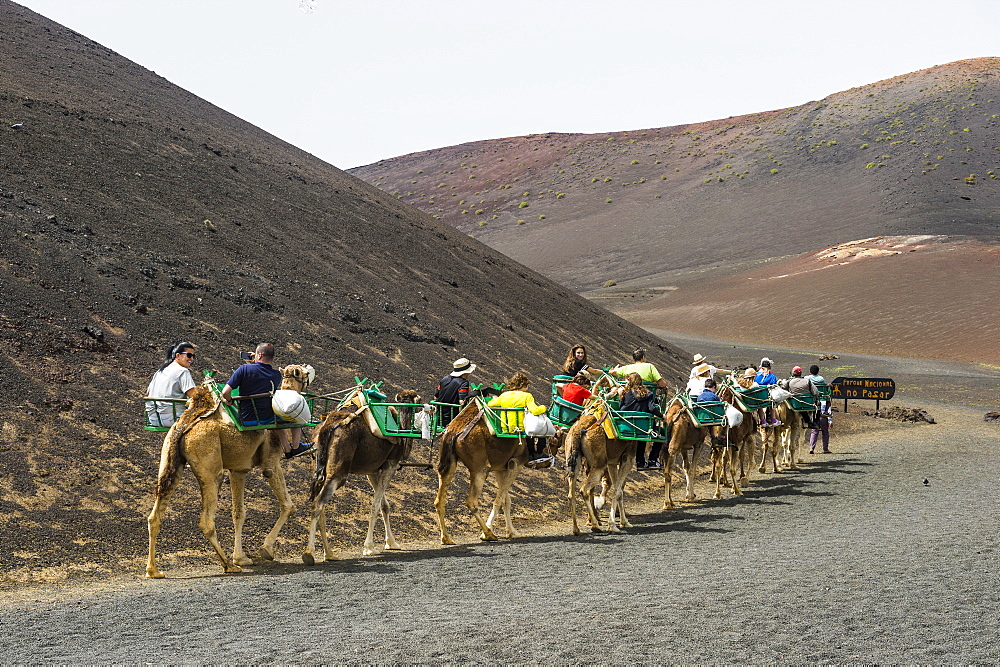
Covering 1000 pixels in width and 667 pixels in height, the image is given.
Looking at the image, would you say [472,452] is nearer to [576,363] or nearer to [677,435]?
[576,363]

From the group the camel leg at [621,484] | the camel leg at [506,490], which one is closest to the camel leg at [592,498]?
the camel leg at [621,484]

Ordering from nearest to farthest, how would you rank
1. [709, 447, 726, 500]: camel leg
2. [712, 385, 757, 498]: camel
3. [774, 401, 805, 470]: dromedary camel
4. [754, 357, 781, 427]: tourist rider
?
1. [709, 447, 726, 500]: camel leg
2. [712, 385, 757, 498]: camel
3. [754, 357, 781, 427]: tourist rider
4. [774, 401, 805, 470]: dromedary camel

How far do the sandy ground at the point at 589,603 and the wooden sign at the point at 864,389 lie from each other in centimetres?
2323

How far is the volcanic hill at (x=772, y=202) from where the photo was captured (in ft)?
275

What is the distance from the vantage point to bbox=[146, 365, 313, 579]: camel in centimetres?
1184

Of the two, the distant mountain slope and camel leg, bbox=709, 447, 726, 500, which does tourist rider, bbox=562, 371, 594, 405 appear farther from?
the distant mountain slope

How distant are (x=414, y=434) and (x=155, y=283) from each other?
13.0 meters

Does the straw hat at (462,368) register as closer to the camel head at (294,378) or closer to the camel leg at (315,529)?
the camel head at (294,378)

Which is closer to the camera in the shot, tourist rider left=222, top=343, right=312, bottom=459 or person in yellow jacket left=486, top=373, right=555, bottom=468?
tourist rider left=222, top=343, right=312, bottom=459

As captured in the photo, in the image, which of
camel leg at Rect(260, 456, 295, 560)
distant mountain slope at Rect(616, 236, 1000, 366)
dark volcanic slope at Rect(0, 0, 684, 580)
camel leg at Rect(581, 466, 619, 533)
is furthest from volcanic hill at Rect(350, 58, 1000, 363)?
camel leg at Rect(260, 456, 295, 560)

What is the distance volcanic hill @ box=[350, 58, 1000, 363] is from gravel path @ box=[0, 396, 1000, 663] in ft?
192

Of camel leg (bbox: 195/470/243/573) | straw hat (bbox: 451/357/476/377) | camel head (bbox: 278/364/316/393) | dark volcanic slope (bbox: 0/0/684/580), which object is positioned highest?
dark volcanic slope (bbox: 0/0/684/580)

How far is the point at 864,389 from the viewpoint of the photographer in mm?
39219

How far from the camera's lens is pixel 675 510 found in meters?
19.0
